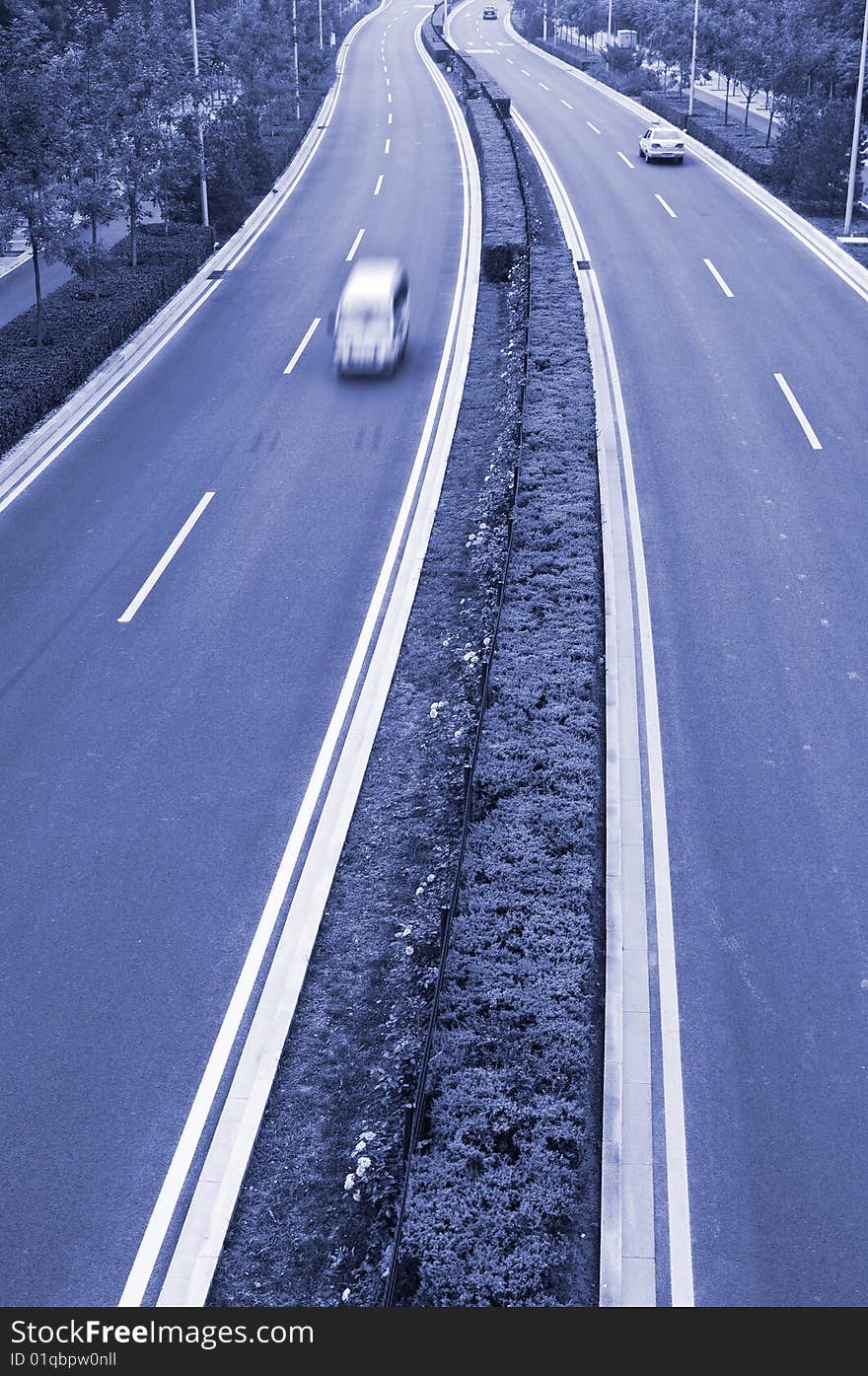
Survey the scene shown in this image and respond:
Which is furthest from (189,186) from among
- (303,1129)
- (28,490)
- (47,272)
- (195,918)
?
(303,1129)

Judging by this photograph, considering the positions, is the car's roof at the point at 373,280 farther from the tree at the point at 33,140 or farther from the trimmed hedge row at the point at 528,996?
the trimmed hedge row at the point at 528,996

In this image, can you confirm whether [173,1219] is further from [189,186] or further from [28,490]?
[189,186]

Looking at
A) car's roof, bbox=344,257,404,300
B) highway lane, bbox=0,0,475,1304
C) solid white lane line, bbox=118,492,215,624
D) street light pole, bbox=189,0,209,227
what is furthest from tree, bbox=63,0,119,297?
solid white lane line, bbox=118,492,215,624

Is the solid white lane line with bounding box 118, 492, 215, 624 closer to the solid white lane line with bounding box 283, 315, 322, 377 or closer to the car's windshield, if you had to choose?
the solid white lane line with bounding box 283, 315, 322, 377

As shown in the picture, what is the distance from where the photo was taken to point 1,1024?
948cm

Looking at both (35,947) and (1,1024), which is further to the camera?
(35,947)

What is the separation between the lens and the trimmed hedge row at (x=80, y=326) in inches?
874

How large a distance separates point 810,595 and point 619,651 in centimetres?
278

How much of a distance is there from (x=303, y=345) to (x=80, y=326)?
5059 mm

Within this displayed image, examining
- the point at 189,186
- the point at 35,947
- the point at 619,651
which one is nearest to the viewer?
the point at 35,947

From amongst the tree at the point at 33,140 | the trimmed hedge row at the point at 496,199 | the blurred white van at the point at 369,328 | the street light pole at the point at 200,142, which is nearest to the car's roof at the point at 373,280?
the blurred white van at the point at 369,328

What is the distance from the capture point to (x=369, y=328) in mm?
24062

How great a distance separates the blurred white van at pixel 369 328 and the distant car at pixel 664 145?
2228cm

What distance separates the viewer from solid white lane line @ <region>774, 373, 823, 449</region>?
19.9m
